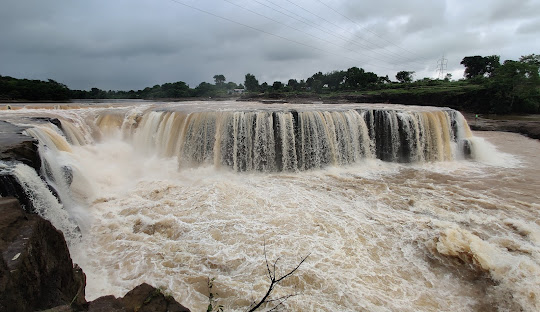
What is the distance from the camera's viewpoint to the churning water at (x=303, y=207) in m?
4.07

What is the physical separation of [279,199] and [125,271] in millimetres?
3781

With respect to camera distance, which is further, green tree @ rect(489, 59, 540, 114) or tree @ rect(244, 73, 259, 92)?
tree @ rect(244, 73, 259, 92)

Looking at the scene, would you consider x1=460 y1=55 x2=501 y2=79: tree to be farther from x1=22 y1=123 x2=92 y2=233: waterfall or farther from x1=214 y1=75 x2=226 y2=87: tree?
x1=22 y1=123 x2=92 y2=233: waterfall

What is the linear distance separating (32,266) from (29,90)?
34676 millimetres

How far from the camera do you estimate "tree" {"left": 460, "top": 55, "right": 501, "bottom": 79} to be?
4516 cm

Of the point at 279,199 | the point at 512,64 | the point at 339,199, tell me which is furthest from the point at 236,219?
the point at 512,64

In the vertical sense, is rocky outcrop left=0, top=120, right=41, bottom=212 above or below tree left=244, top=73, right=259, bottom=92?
below

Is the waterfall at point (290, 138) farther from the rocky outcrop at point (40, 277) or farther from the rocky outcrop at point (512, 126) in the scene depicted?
the rocky outcrop at point (512, 126)

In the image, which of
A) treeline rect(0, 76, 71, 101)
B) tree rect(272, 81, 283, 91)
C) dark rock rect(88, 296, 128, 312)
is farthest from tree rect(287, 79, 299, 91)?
dark rock rect(88, 296, 128, 312)

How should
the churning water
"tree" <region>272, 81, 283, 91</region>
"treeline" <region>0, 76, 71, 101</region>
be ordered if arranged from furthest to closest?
"tree" <region>272, 81, 283, 91</region> → "treeline" <region>0, 76, 71, 101</region> → the churning water

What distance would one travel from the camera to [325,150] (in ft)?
34.4

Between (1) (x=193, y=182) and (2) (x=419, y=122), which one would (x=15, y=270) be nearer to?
(1) (x=193, y=182)

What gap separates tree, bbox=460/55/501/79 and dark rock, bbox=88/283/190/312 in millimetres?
55886

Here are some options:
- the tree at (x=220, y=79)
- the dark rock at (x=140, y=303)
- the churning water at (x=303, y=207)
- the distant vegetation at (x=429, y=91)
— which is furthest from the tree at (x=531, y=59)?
the tree at (x=220, y=79)
